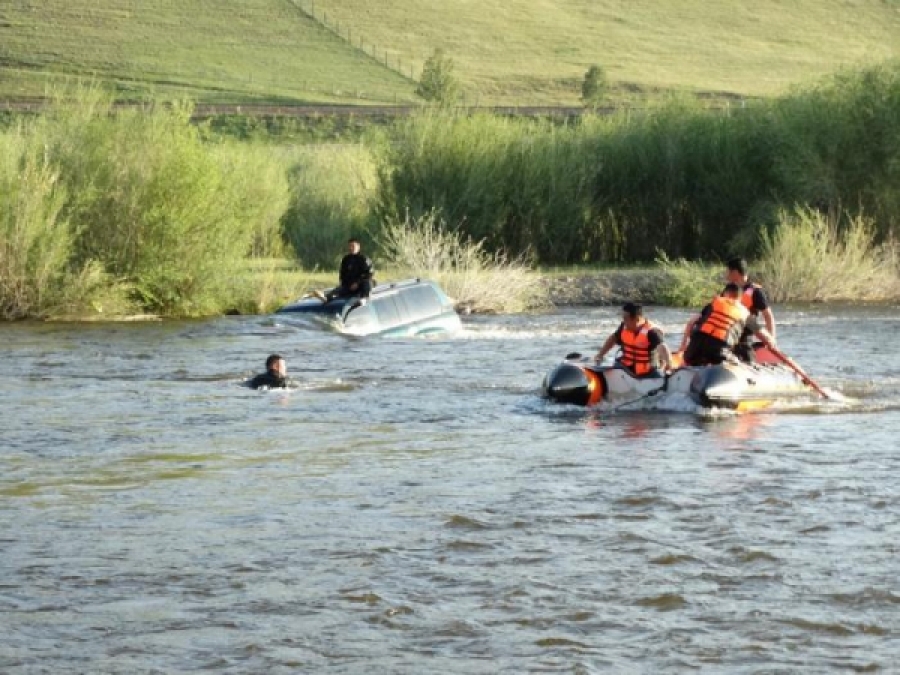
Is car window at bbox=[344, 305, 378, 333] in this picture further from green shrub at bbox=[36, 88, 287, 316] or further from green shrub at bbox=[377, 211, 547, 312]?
green shrub at bbox=[377, 211, 547, 312]

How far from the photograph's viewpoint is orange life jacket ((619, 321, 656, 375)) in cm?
2095

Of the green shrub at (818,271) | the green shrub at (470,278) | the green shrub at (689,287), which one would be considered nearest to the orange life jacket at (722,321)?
the green shrub at (470,278)

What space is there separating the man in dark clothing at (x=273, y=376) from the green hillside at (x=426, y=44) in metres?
86.1

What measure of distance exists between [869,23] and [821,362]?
120 meters

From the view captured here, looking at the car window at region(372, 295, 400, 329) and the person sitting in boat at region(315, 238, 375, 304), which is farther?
the car window at region(372, 295, 400, 329)

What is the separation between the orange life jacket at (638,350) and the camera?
20953 mm

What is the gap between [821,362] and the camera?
2666 cm

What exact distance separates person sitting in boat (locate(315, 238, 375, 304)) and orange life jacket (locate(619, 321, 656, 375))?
26.0 ft

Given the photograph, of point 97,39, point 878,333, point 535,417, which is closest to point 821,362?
point 878,333

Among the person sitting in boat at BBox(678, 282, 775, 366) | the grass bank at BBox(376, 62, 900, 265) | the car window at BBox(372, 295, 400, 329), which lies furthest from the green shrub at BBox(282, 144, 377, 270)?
the person sitting in boat at BBox(678, 282, 775, 366)

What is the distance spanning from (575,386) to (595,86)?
91.4 m

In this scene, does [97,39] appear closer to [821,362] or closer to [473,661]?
[821,362]

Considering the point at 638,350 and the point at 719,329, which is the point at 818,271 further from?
the point at 638,350

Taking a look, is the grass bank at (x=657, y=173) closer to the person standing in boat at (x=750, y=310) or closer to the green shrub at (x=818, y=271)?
the green shrub at (x=818, y=271)
